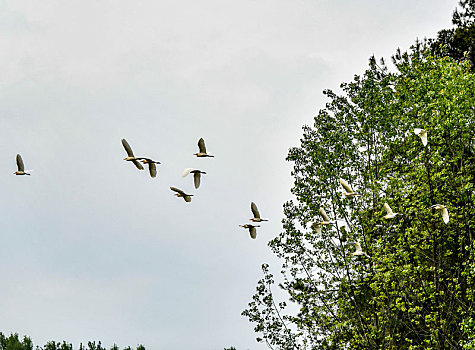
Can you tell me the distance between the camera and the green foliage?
55.7ft

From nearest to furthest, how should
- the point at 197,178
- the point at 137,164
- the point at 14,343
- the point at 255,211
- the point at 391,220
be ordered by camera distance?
1. the point at 137,164
2. the point at 197,178
3. the point at 255,211
4. the point at 391,220
5. the point at 14,343

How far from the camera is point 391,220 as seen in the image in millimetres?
18859

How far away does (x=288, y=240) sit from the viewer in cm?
2006

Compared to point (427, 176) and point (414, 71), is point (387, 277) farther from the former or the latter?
point (414, 71)

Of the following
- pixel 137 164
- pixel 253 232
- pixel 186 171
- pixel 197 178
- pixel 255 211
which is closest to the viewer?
pixel 186 171

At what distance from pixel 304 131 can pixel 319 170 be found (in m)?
1.75

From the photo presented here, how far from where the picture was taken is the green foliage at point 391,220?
1697 cm

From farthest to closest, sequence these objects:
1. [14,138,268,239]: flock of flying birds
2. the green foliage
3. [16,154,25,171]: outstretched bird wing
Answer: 1. the green foliage
2. [16,154,25,171]: outstretched bird wing
3. [14,138,268,239]: flock of flying birds

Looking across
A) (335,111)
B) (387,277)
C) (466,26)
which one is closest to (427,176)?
(387,277)

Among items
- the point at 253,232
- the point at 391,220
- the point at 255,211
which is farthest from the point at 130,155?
the point at 391,220

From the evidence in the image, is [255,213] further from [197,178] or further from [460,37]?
[460,37]

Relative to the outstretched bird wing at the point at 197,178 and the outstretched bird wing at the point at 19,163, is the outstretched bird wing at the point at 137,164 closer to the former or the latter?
the outstretched bird wing at the point at 197,178

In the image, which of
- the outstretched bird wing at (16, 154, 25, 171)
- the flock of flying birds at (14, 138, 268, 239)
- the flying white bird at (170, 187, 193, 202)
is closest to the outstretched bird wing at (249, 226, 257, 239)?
the flock of flying birds at (14, 138, 268, 239)

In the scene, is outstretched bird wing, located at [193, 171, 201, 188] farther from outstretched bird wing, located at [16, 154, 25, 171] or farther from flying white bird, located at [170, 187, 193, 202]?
outstretched bird wing, located at [16, 154, 25, 171]
